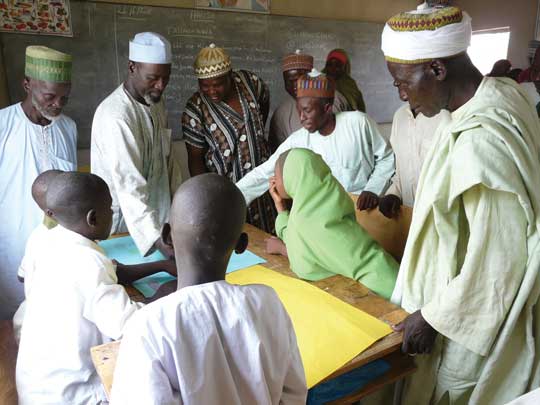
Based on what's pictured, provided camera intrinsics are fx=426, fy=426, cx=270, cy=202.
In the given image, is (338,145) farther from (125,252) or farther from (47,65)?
(47,65)

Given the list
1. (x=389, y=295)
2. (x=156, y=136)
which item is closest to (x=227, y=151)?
(x=156, y=136)

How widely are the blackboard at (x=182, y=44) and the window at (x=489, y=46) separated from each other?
69.3 inches

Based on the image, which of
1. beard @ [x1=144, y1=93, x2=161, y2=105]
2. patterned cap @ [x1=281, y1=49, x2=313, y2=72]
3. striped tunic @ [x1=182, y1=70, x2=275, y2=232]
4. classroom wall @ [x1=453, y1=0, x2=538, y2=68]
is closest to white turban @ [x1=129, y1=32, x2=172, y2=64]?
beard @ [x1=144, y1=93, x2=161, y2=105]

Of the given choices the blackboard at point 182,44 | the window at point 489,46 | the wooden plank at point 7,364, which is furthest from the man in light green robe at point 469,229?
the window at point 489,46

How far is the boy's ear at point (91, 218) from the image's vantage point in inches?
53.4

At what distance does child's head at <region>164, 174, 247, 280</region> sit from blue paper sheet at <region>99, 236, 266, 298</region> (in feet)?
2.64

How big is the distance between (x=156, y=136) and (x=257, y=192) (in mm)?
732

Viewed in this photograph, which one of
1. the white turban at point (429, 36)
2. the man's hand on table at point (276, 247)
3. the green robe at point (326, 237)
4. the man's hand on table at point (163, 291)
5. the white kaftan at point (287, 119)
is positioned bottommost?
the man's hand on table at point (163, 291)

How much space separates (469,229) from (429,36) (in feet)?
1.96

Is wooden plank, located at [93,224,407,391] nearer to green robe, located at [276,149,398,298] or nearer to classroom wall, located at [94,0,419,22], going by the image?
green robe, located at [276,149,398,298]

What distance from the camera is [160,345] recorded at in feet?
2.51

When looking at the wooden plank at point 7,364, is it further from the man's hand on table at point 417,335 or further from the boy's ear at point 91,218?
the man's hand on table at point 417,335

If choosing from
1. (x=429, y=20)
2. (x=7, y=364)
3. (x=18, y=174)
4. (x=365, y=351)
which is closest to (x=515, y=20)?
(x=429, y=20)

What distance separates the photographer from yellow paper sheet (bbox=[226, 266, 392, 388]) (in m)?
1.19
